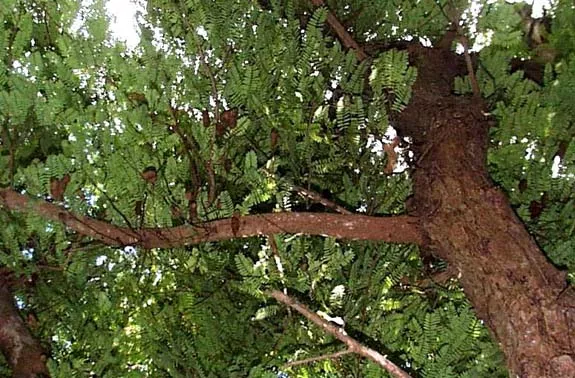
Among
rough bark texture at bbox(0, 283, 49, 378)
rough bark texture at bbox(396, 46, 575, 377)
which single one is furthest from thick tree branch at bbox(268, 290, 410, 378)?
rough bark texture at bbox(0, 283, 49, 378)

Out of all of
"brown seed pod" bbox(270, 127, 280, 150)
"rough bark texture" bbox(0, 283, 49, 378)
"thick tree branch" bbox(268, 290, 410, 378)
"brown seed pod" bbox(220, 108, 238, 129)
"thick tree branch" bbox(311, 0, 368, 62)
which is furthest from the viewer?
"thick tree branch" bbox(311, 0, 368, 62)

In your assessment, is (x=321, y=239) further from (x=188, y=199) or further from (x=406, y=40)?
(x=406, y=40)

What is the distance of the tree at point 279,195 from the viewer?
2.77m

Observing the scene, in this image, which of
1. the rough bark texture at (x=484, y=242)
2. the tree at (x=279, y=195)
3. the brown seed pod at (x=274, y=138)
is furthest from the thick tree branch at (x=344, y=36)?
the brown seed pod at (x=274, y=138)

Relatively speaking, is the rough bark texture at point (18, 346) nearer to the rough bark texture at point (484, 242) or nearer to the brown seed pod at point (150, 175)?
the brown seed pod at point (150, 175)

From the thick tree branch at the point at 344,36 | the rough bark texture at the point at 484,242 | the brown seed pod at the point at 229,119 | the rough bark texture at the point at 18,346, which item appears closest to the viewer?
the rough bark texture at the point at 484,242

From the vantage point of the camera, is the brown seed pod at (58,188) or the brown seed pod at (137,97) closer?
the brown seed pod at (58,188)

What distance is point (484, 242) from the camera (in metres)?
2.64

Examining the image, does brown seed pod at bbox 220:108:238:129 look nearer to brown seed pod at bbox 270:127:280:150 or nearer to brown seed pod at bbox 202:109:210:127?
brown seed pod at bbox 202:109:210:127

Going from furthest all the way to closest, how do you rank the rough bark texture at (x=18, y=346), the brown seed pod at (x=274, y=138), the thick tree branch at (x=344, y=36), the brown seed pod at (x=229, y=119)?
the thick tree branch at (x=344, y=36)
the rough bark texture at (x=18, y=346)
the brown seed pod at (x=274, y=138)
the brown seed pod at (x=229, y=119)

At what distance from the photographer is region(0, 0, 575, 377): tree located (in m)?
2.77

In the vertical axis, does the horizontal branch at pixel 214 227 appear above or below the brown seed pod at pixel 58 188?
below

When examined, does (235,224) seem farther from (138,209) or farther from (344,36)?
(344,36)

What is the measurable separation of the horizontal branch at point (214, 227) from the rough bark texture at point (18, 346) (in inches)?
34.5
